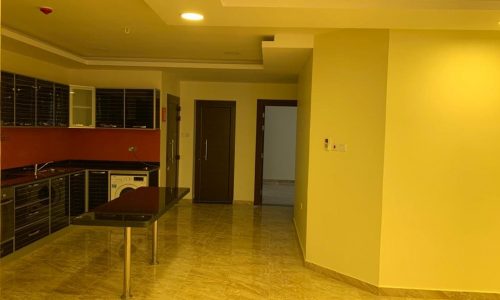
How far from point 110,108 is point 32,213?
2127 mm

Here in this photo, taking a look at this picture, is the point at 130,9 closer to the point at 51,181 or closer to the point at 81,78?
the point at 51,181

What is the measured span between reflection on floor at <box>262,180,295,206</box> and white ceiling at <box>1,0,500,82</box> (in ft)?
9.03

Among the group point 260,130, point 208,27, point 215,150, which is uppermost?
point 208,27

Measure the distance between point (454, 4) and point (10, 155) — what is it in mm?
5203

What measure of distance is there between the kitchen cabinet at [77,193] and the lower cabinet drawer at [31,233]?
2.41 ft

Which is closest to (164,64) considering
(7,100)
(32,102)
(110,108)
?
(110,108)

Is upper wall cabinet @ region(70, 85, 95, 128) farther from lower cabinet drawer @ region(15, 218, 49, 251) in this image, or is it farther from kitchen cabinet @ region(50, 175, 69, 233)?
lower cabinet drawer @ region(15, 218, 49, 251)

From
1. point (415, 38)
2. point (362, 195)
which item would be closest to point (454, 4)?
point (415, 38)

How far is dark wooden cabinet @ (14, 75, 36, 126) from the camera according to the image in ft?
Result: 15.3

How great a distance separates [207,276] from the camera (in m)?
4.11

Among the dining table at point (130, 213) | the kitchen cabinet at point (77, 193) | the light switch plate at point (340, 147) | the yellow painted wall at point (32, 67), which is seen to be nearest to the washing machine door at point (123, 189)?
the kitchen cabinet at point (77, 193)

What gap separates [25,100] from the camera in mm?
4836

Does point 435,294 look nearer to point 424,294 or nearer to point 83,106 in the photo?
point 424,294

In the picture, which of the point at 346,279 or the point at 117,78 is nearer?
the point at 346,279
